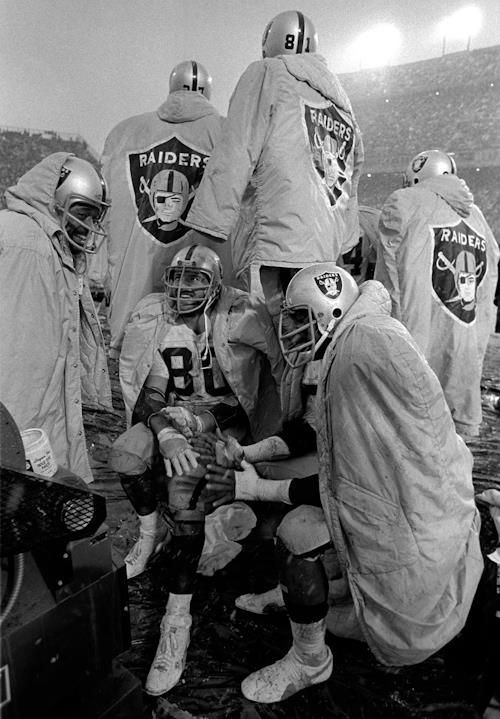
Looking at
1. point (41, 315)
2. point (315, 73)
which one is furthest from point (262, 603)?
point (315, 73)

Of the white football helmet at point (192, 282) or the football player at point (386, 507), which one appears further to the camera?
the white football helmet at point (192, 282)

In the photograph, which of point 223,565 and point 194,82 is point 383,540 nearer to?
point 223,565

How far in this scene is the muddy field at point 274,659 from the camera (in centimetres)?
157

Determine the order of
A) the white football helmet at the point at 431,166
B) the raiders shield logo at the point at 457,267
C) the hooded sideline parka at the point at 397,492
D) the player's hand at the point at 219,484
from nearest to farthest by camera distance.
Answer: the hooded sideline parka at the point at 397,492, the player's hand at the point at 219,484, the raiders shield logo at the point at 457,267, the white football helmet at the point at 431,166

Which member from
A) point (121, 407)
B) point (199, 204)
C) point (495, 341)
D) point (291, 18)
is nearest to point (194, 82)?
point (291, 18)

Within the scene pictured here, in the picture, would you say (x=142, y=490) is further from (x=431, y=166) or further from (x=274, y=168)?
(x=431, y=166)

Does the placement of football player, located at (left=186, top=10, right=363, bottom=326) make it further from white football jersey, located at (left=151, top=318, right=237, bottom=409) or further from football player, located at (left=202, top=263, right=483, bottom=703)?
football player, located at (left=202, top=263, right=483, bottom=703)


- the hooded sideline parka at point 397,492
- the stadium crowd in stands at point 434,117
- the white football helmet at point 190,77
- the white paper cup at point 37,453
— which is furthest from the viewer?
the stadium crowd in stands at point 434,117

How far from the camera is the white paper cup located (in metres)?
1.18

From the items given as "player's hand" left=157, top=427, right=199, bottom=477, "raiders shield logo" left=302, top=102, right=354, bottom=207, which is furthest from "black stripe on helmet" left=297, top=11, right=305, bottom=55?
"player's hand" left=157, top=427, right=199, bottom=477

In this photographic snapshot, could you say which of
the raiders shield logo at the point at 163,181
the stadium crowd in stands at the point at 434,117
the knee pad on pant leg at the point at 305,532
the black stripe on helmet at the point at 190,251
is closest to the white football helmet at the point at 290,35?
the raiders shield logo at the point at 163,181

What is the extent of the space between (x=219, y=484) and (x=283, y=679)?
0.69 meters

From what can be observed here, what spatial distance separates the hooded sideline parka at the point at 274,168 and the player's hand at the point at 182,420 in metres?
0.77

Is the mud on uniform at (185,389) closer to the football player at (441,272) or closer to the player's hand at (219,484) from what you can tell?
the player's hand at (219,484)
